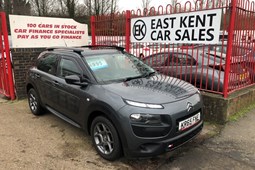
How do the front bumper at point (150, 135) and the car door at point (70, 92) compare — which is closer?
the front bumper at point (150, 135)

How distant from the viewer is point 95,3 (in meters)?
27.2

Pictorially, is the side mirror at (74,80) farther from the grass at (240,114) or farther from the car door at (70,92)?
the grass at (240,114)

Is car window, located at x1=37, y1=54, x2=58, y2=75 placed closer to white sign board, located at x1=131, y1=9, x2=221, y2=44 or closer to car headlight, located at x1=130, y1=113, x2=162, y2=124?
car headlight, located at x1=130, y1=113, x2=162, y2=124

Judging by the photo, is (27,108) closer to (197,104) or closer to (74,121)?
(74,121)

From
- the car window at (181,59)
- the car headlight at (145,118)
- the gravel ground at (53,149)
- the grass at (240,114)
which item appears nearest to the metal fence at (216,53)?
the car window at (181,59)

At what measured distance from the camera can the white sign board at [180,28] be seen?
14.3 ft

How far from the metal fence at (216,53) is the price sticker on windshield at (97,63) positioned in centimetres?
207

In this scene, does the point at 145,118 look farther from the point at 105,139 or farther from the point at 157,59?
the point at 157,59

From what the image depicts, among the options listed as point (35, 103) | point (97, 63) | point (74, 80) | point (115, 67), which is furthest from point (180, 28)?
point (35, 103)

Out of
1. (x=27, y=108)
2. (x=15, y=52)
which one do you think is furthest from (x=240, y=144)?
(x=15, y=52)

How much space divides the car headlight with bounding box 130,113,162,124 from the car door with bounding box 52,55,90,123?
894 millimetres

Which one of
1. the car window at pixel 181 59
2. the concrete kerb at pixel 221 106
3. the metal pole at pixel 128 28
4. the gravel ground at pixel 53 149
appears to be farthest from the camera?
the metal pole at pixel 128 28

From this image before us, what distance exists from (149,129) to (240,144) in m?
1.93

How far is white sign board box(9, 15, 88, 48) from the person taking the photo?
635 centimetres
